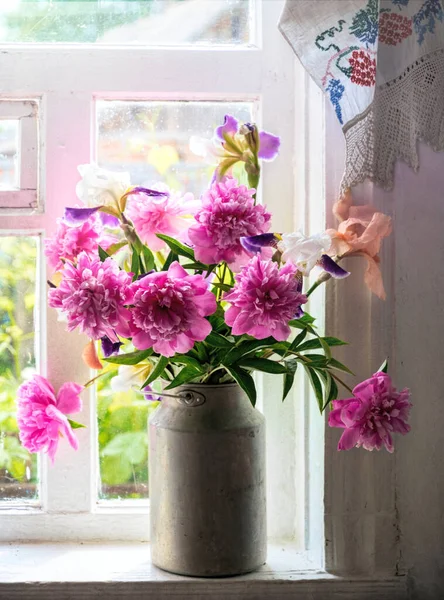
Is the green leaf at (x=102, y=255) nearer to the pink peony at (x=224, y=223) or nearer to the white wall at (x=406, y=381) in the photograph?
the pink peony at (x=224, y=223)

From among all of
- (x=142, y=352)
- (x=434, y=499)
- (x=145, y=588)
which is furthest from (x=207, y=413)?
(x=434, y=499)

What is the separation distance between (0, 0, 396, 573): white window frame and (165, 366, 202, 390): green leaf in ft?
0.94

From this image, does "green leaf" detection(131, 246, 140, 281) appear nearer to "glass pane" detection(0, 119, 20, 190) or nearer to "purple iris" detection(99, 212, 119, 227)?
"purple iris" detection(99, 212, 119, 227)

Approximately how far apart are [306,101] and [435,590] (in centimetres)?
84

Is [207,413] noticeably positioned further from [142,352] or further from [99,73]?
[99,73]

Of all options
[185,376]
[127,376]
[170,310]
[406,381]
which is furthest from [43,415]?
[406,381]

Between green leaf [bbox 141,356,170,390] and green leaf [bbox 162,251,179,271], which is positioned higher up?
green leaf [bbox 162,251,179,271]

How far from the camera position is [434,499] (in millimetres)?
1277

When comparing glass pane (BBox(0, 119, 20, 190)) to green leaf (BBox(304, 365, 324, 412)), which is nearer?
green leaf (BBox(304, 365, 324, 412))

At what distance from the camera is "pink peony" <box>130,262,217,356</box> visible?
97 centimetres

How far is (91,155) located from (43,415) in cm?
48

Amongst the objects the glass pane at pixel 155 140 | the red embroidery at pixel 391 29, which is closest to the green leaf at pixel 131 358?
the glass pane at pixel 155 140

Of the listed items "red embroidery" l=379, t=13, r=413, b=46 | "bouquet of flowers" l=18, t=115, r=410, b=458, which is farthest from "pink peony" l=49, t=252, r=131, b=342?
"red embroidery" l=379, t=13, r=413, b=46

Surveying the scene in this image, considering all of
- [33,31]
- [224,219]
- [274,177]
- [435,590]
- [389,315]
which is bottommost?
[435,590]
